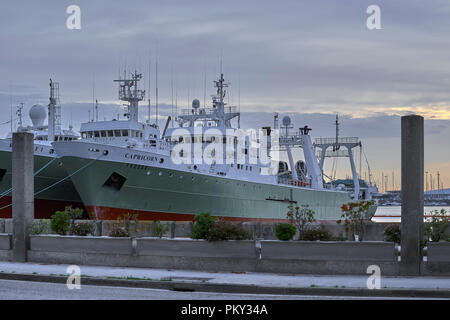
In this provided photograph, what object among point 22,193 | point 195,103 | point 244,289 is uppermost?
point 195,103

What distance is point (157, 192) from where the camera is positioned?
43719 millimetres

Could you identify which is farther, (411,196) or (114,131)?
(114,131)

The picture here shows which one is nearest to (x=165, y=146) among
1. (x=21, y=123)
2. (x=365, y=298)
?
(x=21, y=123)

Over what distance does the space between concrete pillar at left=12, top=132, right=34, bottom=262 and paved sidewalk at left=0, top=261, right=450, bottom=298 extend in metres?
1.81

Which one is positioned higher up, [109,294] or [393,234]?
[393,234]

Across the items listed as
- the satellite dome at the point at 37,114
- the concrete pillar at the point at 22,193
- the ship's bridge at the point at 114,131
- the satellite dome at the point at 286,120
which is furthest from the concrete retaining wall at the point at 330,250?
the satellite dome at the point at 286,120

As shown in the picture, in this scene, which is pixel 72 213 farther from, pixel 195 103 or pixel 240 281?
pixel 195 103

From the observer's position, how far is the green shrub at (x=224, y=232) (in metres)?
16.5

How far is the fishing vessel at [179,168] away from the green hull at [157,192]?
0.22ft

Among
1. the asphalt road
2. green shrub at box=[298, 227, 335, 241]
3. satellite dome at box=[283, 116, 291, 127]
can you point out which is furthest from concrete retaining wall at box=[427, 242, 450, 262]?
satellite dome at box=[283, 116, 291, 127]

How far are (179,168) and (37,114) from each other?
18.9m

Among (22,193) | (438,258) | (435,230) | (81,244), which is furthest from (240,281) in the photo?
(22,193)

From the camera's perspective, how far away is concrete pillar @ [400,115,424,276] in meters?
15.1
